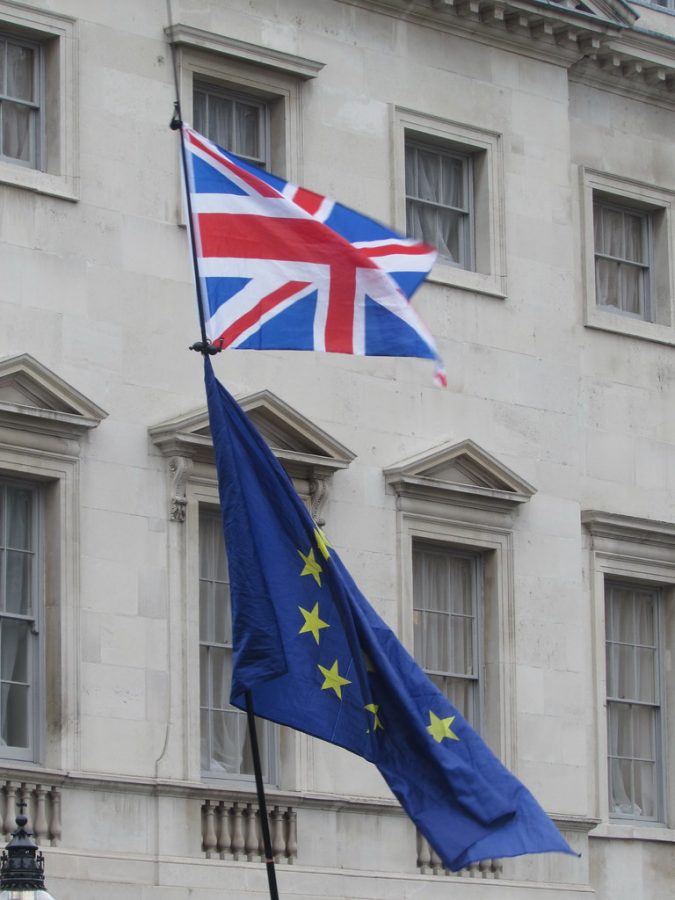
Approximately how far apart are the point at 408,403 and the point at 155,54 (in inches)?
160

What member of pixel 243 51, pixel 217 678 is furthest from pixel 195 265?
pixel 243 51

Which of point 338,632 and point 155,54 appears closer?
point 338,632

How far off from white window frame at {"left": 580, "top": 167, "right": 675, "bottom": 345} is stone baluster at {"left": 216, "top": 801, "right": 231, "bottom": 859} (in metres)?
6.96

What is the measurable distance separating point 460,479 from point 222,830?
446 centimetres

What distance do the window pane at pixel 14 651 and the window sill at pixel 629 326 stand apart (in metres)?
7.60

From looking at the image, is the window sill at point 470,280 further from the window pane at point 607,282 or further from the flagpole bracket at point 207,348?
the flagpole bracket at point 207,348

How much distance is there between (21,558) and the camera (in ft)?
81.7

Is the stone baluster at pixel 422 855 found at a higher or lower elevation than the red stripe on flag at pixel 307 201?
lower

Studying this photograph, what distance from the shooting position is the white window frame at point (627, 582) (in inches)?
1138

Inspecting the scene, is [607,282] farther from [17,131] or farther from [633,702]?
[17,131]

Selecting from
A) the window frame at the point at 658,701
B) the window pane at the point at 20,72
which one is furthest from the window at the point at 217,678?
the window frame at the point at 658,701

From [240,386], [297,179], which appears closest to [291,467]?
[240,386]

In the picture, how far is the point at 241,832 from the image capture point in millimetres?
25516

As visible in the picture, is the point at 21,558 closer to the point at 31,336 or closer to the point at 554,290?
the point at 31,336
